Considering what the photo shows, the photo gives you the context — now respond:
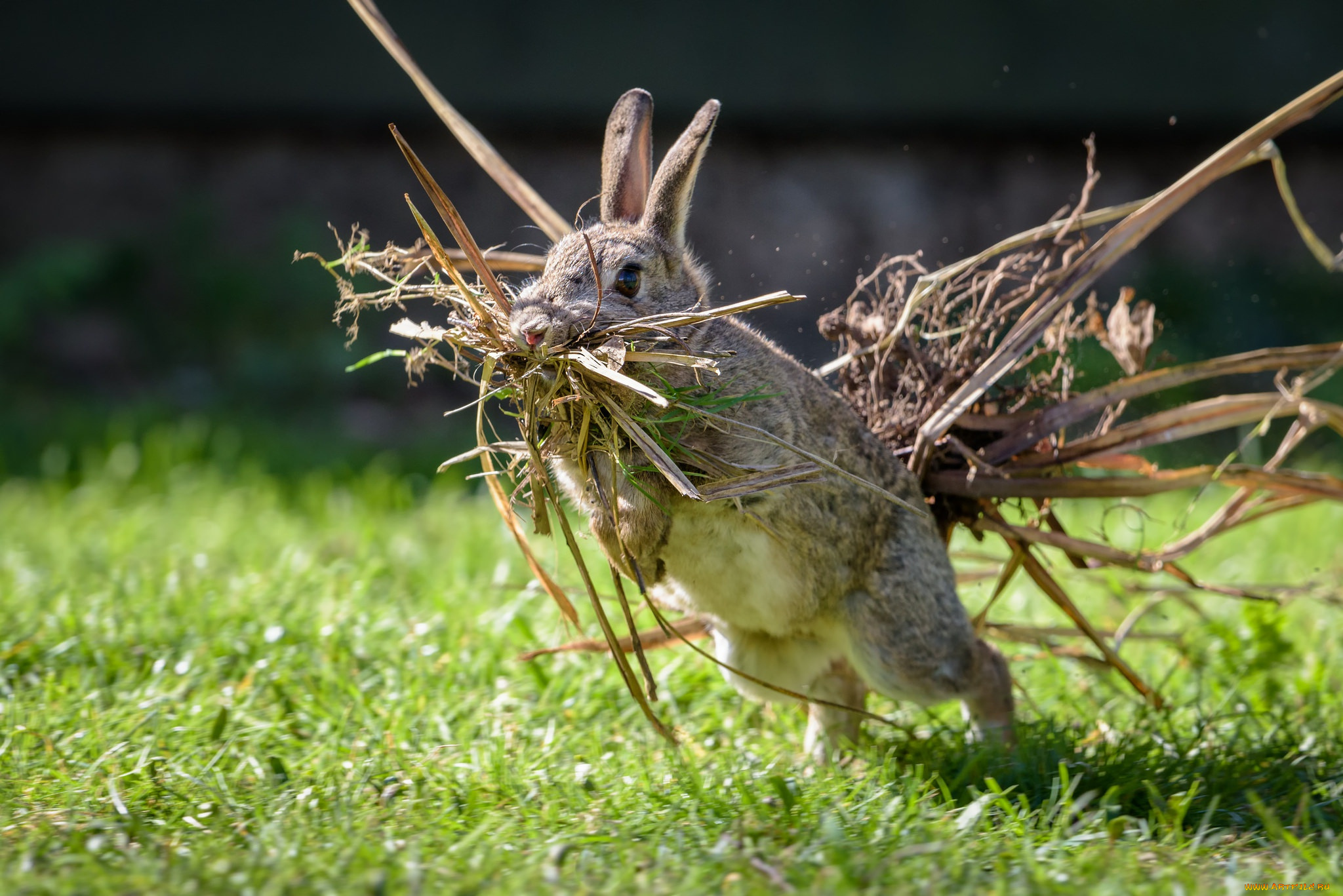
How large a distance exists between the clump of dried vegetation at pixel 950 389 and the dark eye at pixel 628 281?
14cm

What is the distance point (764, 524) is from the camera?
9.23ft

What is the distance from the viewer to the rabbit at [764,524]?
2895 mm

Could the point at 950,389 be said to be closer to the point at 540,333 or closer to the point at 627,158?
the point at 627,158

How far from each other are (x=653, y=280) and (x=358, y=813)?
4.72ft

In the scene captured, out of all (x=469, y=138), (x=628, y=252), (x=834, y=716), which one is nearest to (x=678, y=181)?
(x=628, y=252)

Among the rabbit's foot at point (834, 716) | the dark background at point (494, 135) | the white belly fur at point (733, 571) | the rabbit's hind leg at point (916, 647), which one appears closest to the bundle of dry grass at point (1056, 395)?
the rabbit's hind leg at point (916, 647)

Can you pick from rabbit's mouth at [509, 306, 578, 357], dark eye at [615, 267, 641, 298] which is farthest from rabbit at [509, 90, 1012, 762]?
rabbit's mouth at [509, 306, 578, 357]

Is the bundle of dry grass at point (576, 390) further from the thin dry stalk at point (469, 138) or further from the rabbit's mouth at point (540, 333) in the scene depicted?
the thin dry stalk at point (469, 138)

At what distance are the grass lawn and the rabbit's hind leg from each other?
17 cm

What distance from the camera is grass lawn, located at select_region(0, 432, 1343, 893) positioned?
222 cm

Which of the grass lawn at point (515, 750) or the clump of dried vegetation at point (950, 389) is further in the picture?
the clump of dried vegetation at point (950, 389)

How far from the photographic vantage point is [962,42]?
8.02m

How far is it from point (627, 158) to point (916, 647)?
151 centimetres

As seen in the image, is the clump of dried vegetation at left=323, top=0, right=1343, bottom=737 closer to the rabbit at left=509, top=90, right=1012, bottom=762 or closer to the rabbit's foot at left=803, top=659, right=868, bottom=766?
the rabbit at left=509, top=90, right=1012, bottom=762
